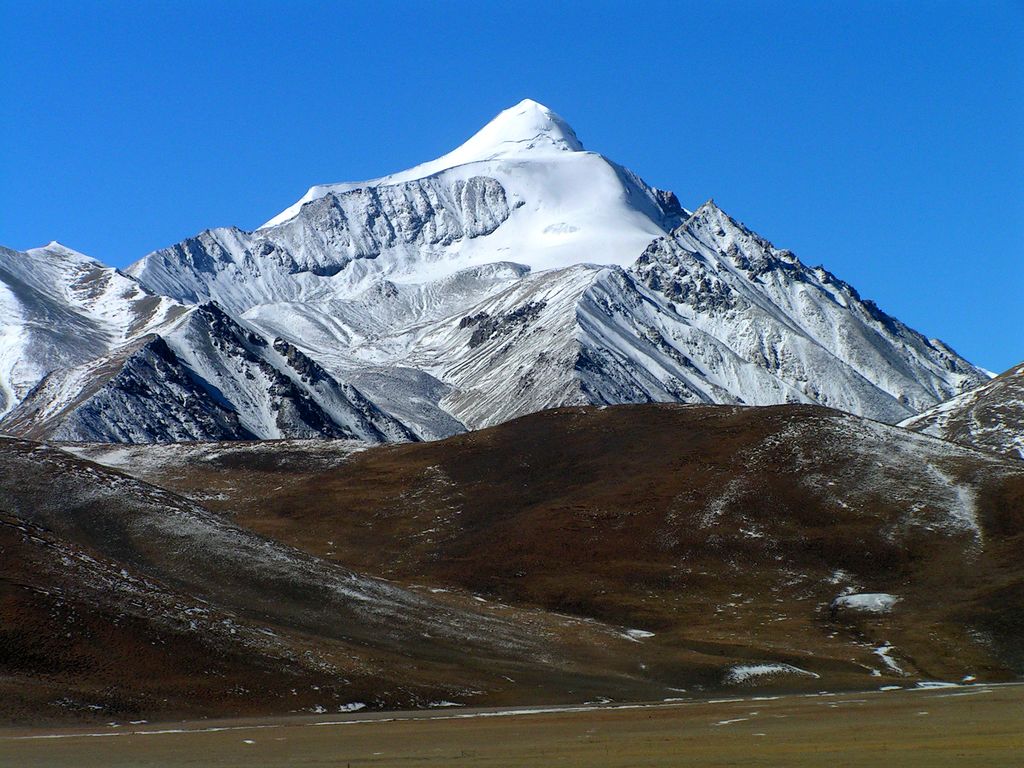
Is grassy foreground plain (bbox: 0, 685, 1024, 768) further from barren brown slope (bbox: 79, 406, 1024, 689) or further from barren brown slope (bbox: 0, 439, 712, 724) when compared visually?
barren brown slope (bbox: 79, 406, 1024, 689)

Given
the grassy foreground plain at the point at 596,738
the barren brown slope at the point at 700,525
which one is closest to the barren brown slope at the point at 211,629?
the grassy foreground plain at the point at 596,738

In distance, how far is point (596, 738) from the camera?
52.1 meters

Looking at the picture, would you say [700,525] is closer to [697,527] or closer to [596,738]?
[697,527]

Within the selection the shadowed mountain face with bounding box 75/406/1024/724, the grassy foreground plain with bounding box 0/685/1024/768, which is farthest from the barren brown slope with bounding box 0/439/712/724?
the shadowed mountain face with bounding box 75/406/1024/724

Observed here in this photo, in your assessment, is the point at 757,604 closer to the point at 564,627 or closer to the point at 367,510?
the point at 564,627

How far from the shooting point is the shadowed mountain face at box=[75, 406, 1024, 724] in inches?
4171

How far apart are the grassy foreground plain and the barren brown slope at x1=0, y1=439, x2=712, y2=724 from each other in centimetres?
595

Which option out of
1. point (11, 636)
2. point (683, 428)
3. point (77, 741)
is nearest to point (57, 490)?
point (11, 636)

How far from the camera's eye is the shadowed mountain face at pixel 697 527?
106m

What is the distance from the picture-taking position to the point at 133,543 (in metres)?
100

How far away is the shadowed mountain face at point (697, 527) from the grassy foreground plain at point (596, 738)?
27.9m

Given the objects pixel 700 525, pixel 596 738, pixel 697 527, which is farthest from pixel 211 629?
pixel 700 525

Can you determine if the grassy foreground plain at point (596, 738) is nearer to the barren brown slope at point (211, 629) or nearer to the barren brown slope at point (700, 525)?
the barren brown slope at point (211, 629)

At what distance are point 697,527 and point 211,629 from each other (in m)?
74.7
